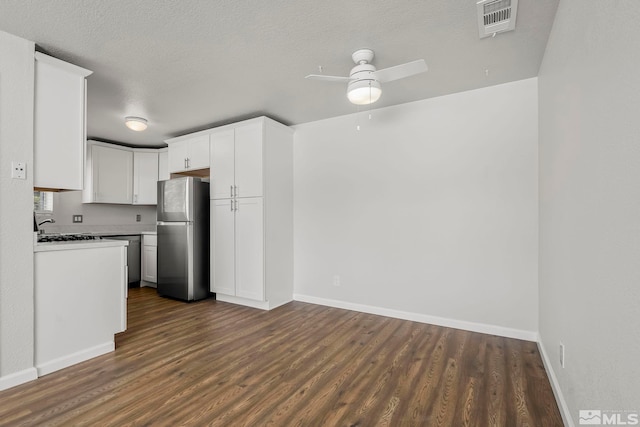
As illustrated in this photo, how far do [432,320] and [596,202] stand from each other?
2.30 m

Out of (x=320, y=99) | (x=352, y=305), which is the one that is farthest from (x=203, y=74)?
(x=352, y=305)

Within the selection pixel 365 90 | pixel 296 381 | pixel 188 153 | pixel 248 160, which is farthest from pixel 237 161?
pixel 296 381

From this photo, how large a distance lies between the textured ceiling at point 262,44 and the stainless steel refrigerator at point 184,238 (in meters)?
1.22

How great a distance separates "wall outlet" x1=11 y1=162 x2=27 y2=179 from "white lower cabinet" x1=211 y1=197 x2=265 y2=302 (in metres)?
2.05

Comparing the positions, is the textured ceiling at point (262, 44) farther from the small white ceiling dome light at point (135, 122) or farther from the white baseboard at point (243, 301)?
the white baseboard at point (243, 301)

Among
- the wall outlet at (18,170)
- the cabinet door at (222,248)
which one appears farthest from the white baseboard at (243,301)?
the wall outlet at (18,170)

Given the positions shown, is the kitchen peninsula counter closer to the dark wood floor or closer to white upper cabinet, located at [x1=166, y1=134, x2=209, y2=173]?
the dark wood floor

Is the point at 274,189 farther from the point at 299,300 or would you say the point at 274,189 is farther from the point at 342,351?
the point at 342,351

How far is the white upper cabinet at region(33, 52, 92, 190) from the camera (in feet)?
7.25

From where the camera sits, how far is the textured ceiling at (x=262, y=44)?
1838mm

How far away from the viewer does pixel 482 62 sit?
2469 millimetres

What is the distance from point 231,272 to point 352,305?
164 cm

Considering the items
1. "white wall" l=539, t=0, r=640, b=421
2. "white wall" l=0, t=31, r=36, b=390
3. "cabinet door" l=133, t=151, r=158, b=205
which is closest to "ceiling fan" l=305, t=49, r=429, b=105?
"white wall" l=539, t=0, r=640, b=421

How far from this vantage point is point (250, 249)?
374 centimetres
